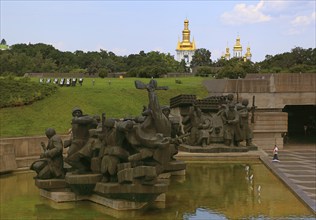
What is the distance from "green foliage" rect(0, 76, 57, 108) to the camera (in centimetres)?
3728

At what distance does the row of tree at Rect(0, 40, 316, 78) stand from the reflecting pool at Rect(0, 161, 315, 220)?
3882cm

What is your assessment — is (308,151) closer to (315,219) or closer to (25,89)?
(315,219)

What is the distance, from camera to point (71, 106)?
38688 mm

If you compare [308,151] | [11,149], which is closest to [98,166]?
[11,149]

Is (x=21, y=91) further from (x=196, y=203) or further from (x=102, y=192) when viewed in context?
(x=196, y=203)

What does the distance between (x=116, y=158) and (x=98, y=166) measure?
2.98 ft

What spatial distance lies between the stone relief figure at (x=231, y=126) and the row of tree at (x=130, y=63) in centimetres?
3170

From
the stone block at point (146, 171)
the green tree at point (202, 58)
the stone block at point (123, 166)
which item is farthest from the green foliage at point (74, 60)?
the stone block at point (146, 171)

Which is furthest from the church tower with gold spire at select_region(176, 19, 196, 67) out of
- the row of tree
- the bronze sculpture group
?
the bronze sculpture group

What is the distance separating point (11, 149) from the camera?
21109 millimetres

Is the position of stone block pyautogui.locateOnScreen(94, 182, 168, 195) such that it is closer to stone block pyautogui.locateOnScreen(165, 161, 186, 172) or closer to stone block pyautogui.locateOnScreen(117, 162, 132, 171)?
stone block pyautogui.locateOnScreen(117, 162, 132, 171)

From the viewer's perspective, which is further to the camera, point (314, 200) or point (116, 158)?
point (314, 200)

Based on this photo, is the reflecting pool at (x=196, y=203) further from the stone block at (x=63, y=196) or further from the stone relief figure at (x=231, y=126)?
the stone relief figure at (x=231, y=126)

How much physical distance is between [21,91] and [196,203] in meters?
27.4
